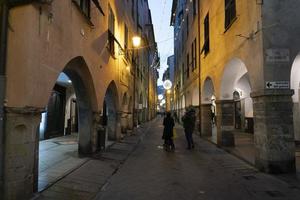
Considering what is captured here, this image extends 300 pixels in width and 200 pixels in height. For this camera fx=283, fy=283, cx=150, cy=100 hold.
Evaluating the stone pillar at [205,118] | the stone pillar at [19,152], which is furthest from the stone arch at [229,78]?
the stone pillar at [19,152]

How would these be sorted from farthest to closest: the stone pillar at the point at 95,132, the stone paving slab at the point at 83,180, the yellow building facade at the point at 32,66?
the stone pillar at the point at 95,132
the stone paving slab at the point at 83,180
the yellow building facade at the point at 32,66

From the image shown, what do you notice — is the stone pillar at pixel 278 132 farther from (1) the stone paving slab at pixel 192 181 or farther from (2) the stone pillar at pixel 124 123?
(2) the stone pillar at pixel 124 123

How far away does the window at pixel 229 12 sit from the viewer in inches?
403

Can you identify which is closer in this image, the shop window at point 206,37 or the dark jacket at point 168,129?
the dark jacket at point 168,129

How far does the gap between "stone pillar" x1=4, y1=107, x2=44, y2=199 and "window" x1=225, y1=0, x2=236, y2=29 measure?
7814 millimetres

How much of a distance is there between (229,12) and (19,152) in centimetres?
921

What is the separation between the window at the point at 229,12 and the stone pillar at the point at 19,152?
7.81m

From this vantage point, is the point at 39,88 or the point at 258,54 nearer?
the point at 39,88

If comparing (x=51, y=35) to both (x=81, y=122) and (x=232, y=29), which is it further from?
(x=232, y=29)

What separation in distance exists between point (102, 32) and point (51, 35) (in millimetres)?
Answer: 4827

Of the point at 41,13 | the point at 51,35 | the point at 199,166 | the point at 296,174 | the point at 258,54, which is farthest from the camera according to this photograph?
the point at 199,166

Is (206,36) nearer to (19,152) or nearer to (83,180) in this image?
(83,180)

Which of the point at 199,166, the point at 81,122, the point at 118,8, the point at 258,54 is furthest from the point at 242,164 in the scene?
the point at 118,8

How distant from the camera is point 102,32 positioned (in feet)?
33.9
